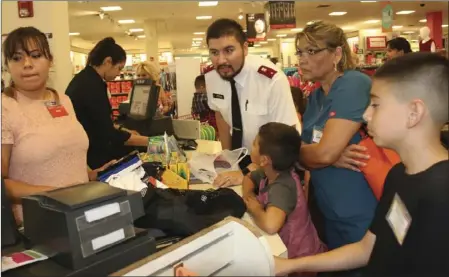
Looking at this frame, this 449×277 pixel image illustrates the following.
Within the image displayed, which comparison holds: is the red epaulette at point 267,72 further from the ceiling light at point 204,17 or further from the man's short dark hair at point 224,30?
the ceiling light at point 204,17

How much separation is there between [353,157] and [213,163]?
0.93 m

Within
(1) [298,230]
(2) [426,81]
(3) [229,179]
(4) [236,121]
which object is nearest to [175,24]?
(4) [236,121]

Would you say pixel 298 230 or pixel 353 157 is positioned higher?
pixel 353 157

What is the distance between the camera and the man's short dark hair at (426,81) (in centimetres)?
115

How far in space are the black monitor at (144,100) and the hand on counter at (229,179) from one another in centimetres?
153

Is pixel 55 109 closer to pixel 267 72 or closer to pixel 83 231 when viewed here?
pixel 83 231

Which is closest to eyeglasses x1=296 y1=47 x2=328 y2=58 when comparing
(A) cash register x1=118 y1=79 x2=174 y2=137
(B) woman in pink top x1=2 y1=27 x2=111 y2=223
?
(B) woman in pink top x1=2 y1=27 x2=111 y2=223

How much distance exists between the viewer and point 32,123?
1.90m

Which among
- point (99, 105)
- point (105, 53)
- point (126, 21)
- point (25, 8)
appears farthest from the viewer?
point (126, 21)

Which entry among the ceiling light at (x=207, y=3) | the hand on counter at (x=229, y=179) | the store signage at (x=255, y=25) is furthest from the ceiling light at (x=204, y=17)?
the hand on counter at (x=229, y=179)

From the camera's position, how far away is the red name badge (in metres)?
1.98

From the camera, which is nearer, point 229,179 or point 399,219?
point 399,219

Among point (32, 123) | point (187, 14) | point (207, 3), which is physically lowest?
point (32, 123)

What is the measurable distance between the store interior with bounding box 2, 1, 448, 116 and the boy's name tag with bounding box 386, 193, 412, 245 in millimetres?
4763
